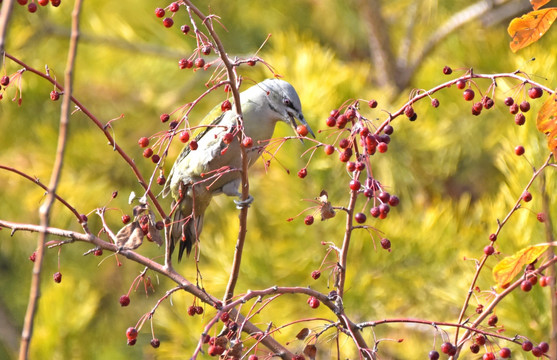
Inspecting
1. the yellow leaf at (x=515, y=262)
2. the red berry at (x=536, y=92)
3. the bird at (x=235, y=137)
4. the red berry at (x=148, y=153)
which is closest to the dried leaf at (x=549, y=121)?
the red berry at (x=536, y=92)

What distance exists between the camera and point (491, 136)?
3.15 metres

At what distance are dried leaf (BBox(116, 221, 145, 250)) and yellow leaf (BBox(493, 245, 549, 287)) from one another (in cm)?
60

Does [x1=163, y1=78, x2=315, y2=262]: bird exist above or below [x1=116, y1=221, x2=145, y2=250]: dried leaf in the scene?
above

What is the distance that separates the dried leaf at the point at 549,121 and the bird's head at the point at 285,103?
1.04 m

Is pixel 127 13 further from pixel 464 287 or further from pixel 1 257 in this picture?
pixel 464 287

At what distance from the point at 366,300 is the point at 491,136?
840 mm

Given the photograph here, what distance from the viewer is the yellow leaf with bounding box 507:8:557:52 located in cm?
142

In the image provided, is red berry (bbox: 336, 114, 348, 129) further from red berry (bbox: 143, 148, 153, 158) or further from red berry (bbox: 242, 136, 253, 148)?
red berry (bbox: 143, 148, 153, 158)

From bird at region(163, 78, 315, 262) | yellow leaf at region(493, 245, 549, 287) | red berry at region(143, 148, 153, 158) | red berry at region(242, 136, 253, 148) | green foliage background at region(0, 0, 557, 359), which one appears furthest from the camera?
green foliage background at region(0, 0, 557, 359)

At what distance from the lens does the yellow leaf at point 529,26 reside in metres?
1.42

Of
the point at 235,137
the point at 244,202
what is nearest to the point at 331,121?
the point at 244,202

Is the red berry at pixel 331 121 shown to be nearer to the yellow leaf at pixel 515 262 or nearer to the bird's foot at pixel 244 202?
the bird's foot at pixel 244 202

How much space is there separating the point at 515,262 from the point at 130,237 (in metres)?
0.64

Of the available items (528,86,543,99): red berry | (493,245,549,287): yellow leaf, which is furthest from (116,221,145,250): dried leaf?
(528,86,543,99): red berry
